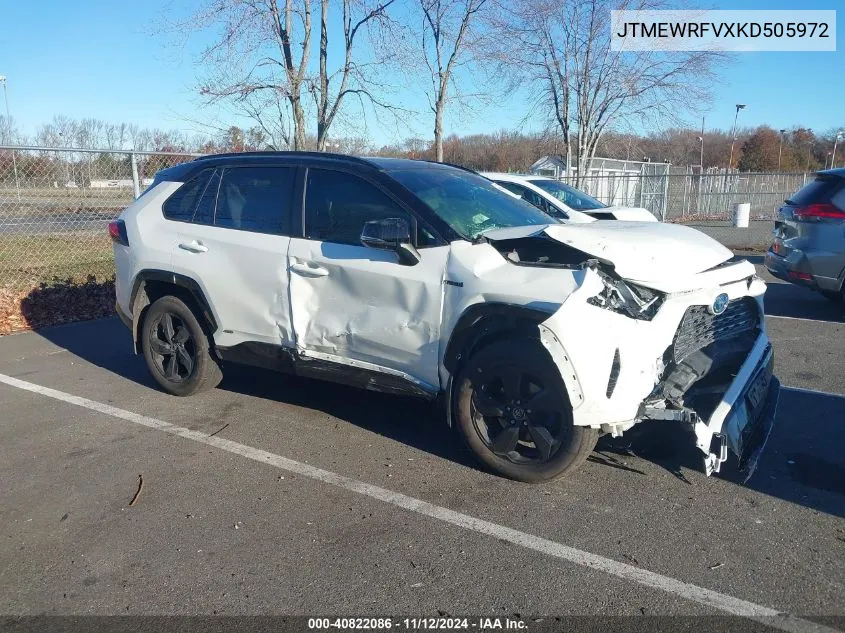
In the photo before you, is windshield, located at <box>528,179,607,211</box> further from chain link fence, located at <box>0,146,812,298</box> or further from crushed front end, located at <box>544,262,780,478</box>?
crushed front end, located at <box>544,262,780,478</box>

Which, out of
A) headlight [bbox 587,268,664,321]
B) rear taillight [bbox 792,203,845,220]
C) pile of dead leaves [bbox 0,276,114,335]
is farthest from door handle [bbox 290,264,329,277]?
rear taillight [bbox 792,203,845,220]

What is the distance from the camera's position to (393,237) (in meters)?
4.25

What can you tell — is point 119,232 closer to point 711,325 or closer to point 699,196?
point 711,325

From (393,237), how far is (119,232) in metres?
2.85

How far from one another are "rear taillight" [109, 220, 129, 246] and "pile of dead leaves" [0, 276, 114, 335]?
3308 millimetres

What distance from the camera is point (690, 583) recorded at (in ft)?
10.1

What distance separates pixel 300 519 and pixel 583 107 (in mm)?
18775

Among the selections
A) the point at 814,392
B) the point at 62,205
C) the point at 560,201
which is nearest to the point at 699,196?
the point at 560,201

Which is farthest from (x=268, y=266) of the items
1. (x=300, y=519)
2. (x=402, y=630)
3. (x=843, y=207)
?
(x=843, y=207)

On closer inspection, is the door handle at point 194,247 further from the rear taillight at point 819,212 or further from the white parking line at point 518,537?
the rear taillight at point 819,212

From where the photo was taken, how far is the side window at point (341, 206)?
458 cm

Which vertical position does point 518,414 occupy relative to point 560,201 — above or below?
below

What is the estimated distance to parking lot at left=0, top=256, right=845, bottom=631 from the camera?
302cm

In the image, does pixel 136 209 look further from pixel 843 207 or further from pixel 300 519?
pixel 843 207
